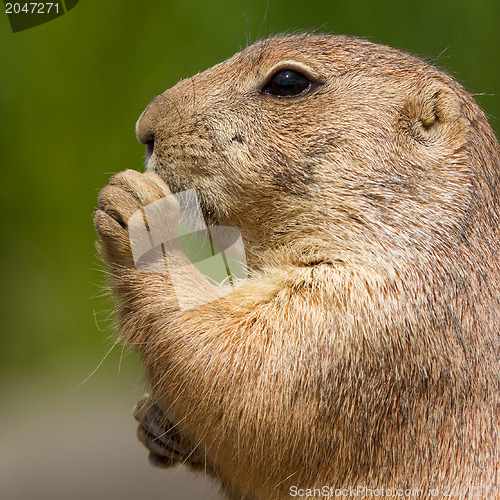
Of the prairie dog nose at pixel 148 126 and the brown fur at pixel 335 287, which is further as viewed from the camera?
the prairie dog nose at pixel 148 126

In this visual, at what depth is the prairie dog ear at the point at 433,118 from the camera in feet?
4.94

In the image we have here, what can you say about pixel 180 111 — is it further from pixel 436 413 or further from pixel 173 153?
pixel 436 413

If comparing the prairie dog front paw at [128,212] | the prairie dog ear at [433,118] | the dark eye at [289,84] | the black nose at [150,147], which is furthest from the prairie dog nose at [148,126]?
the prairie dog ear at [433,118]

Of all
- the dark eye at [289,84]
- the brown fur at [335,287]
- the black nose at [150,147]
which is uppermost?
the dark eye at [289,84]

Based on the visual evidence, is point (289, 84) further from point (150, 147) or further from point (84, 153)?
point (84, 153)

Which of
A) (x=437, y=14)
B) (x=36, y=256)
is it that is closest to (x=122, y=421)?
(x=36, y=256)

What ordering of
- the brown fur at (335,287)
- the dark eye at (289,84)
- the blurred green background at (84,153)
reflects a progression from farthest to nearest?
the blurred green background at (84,153)
the dark eye at (289,84)
the brown fur at (335,287)

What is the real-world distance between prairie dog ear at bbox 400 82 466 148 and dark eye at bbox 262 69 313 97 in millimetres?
238

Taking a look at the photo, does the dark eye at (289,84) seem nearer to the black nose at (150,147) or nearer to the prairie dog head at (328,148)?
the prairie dog head at (328,148)

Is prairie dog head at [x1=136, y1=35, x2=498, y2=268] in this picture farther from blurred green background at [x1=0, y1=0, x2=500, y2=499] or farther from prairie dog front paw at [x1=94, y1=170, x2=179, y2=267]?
blurred green background at [x1=0, y1=0, x2=500, y2=499]

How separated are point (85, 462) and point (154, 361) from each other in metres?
0.65

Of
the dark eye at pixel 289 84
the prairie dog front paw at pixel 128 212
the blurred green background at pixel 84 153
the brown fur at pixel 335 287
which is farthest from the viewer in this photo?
the blurred green background at pixel 84 153

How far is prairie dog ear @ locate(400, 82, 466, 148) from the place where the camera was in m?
1.51

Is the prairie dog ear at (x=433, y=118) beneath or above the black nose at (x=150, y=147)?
beneath
